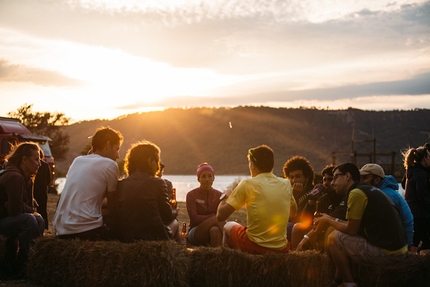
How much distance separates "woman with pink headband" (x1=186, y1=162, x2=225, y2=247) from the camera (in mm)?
7622

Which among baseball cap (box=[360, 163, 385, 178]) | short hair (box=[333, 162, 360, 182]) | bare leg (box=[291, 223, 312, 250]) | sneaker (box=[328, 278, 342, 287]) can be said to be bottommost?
sneaker (box=[328, 278, 342, 287])

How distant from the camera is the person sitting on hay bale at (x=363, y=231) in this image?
573cm

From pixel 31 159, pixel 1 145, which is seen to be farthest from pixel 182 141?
pixel 31 159

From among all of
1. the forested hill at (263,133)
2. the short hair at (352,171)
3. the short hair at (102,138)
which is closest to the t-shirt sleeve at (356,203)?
the short hair at (352,171)

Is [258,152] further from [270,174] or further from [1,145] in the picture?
[1,145]

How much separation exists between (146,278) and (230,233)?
1.20 metres

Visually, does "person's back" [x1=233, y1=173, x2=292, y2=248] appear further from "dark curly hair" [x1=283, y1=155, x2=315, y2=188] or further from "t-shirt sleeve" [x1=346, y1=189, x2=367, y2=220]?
"dark curly hair" [x1=283, y1=155, x2=315, y2=188]

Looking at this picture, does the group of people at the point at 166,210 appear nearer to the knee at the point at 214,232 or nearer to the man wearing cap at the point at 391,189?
the man wearing cap at the point at 391,189

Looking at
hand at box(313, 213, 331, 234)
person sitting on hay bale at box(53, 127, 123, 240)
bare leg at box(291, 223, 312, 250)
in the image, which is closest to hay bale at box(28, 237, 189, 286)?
person sitting on hay bale at box(53, 127, 123, 240)

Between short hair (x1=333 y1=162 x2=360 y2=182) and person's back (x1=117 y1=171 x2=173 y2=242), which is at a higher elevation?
short hair (x1=333 y1=162 x2=360 y2=182)

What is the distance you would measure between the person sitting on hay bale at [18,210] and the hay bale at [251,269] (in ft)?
7.10

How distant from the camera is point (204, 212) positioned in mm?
7996

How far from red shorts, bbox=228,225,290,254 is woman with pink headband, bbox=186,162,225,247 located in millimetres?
1434

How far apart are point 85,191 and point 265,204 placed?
6.64 feet
